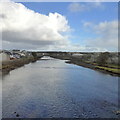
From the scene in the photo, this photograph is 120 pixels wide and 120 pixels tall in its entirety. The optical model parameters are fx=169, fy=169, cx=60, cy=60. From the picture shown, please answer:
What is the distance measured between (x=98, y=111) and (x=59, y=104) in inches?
107

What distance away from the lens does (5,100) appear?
1252 cm

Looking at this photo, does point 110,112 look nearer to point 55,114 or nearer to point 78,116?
point 78,116

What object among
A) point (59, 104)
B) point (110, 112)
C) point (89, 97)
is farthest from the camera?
point (89, 97)

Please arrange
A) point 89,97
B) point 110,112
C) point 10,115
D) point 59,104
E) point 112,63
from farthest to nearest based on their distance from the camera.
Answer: point 112,63, point 89,97, point 59,104, point 110,112, point 10,115

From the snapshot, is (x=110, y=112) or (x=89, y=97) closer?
(x=110, y=112)

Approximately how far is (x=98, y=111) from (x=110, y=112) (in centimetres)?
72

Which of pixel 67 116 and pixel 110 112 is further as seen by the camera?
pixel 110 112

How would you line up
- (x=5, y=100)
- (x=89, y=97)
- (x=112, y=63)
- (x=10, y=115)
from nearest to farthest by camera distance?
(x=10, y=115) → (x=5, y=100) → (x=89, y=97) → (x=112, y=63)

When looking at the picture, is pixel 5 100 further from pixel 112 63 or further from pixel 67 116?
pixel 112 63

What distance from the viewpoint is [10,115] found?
9500 millimetres

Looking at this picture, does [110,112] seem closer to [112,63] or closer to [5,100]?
[5,100]

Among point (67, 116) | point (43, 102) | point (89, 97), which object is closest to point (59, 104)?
point (43, 102)

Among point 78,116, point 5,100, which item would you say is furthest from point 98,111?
point 5,100

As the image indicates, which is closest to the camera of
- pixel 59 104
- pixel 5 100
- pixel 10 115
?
pixel 10 115
